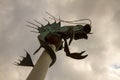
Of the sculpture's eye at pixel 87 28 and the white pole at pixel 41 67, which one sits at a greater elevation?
the sculpture's eye at pixel 87 28

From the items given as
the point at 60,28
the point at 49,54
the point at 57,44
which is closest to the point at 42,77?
the point at 49,54

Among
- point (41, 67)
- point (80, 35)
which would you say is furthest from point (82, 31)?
point (41, 67)

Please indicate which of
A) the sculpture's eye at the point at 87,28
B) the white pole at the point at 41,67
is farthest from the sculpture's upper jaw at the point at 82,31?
the white pole at the point at 41,67

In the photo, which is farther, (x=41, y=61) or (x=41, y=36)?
(x=41, y=36)

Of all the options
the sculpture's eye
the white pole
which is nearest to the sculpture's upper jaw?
the sculpture's eye

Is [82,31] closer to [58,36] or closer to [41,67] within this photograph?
[58,36]

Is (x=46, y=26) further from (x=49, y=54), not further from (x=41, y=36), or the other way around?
(x=49, y=54)

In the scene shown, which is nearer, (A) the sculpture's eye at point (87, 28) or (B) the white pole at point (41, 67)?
(B) the white pole at point (41, 67)

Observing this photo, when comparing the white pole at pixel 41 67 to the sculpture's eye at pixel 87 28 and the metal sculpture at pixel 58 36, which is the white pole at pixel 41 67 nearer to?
the metal sculpture at pixel 58 36

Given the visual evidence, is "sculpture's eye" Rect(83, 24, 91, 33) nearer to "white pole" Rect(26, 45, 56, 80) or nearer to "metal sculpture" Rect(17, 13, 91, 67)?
"metal sculpture" Rect(17, 13, 91, 67)
